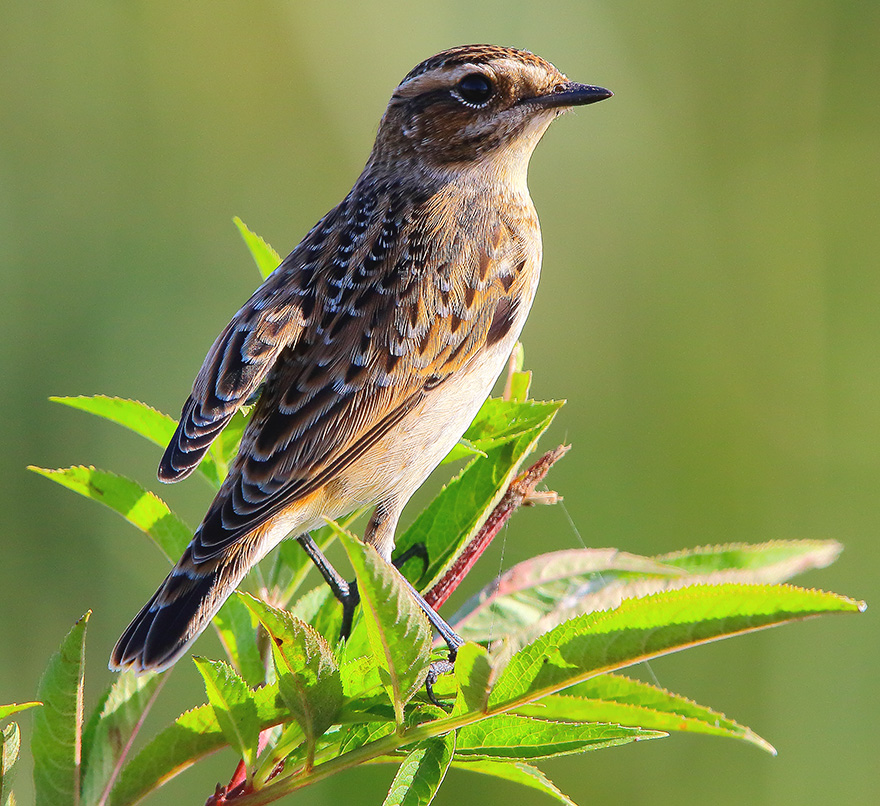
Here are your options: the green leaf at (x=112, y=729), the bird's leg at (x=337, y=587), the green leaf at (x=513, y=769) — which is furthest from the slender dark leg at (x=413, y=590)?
the green leaf at (x=112, y=729)

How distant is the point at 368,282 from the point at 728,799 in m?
3.92

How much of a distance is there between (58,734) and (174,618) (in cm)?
63

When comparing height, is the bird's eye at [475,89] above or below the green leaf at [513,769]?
above

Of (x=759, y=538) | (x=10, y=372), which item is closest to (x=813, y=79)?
(x=759, y=538)

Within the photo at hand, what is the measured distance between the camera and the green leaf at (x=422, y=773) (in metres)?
2.17

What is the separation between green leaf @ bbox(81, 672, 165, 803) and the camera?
8.54 ft

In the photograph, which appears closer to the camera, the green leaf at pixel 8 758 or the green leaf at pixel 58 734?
the green leaf at pixel 8 758

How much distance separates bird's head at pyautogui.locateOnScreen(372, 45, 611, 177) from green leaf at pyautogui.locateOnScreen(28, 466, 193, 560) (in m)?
2.24

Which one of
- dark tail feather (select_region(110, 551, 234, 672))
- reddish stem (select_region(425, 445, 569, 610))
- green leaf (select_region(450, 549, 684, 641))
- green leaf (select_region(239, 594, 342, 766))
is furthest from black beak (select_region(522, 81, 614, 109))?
green leaf (select_region(239, 594, 342, 766))

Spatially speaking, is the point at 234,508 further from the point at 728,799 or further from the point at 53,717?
the point at 728,799

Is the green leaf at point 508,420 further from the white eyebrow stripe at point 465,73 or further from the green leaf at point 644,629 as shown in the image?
the white eyebrow stripe at point 465,73

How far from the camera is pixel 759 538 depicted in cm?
639

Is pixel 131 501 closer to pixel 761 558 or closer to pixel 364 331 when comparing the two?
pixel 364 331

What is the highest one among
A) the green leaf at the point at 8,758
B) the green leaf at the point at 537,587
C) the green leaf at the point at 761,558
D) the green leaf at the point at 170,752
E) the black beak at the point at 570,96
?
the black beak at the point at 570,96
